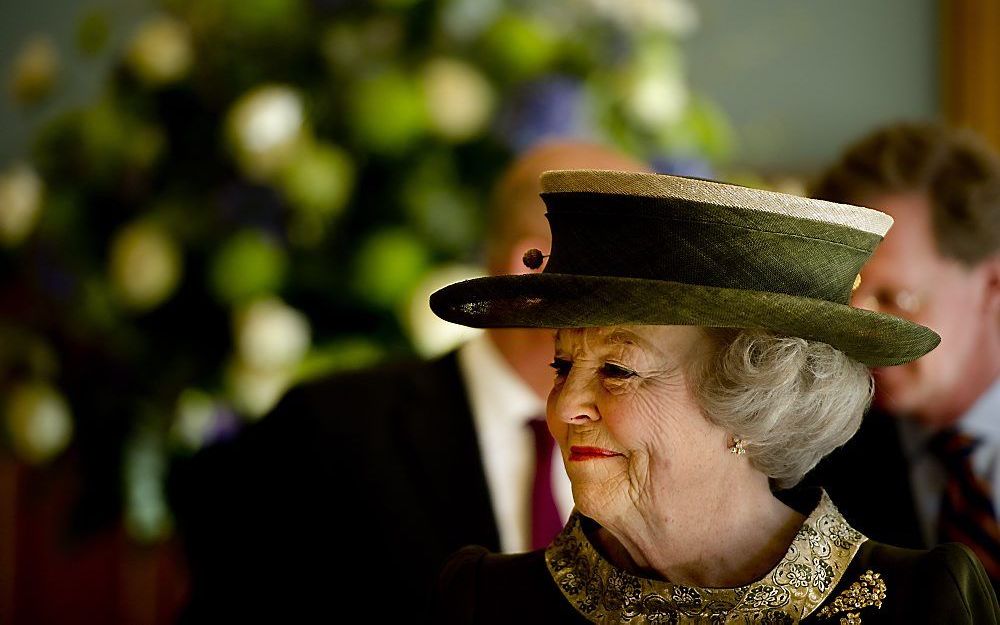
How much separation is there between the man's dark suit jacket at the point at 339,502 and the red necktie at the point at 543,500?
8cm

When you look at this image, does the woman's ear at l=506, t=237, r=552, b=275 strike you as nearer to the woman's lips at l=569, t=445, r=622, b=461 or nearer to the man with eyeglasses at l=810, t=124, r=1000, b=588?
the man with eyeglasses at l=810, t=124, r=1000, b=588

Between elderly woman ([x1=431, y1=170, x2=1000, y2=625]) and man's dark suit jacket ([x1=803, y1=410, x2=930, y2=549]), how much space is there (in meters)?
0.41

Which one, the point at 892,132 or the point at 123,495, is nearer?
the point at 892,132

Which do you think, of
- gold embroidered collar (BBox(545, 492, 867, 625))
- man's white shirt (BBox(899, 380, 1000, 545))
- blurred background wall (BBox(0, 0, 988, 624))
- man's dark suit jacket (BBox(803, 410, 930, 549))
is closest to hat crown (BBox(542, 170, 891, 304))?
gold embroidered collar (BBox(545, 492, 867, 625))

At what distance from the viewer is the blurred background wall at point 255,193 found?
2184mm

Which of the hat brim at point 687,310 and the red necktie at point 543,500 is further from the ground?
the hat brim at point 687,310

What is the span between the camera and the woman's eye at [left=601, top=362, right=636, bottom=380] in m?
1.21

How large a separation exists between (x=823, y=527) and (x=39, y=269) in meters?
1.70

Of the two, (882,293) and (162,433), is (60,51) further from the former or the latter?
(882,293)

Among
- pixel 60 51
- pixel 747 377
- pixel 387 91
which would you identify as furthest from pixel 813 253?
pixel 60 51

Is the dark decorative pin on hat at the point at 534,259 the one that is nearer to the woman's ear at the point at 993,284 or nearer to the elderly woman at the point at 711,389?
the elderly woman at the point at 711,389

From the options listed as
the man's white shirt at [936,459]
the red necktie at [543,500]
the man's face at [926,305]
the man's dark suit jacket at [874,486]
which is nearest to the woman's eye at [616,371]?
the man's dark suit jacket at [874,486]

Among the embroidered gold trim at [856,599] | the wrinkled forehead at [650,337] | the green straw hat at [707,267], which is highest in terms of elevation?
the green straw hat at [707,267]

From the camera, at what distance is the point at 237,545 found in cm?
223
